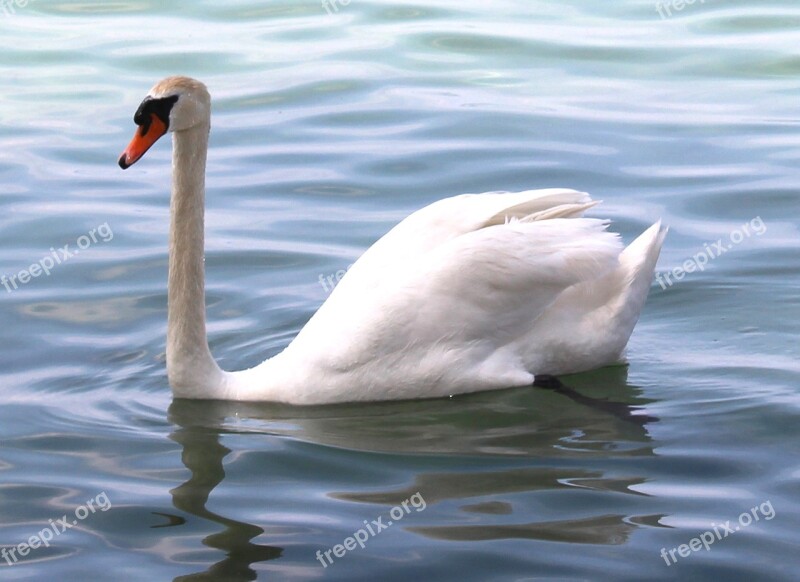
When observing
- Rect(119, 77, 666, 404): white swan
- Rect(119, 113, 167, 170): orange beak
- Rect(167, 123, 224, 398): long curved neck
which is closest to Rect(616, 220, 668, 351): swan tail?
Rect(119, 77, 666, 404): white swan

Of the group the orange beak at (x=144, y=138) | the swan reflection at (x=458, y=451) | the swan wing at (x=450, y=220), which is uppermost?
the orange beak at (x=144, y=138)

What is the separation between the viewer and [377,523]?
5820 millimetres

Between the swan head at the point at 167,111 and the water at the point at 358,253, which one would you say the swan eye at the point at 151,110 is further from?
the water at the point at 358,253

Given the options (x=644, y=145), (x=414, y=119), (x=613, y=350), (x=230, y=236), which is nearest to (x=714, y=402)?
(x=613, y=350)

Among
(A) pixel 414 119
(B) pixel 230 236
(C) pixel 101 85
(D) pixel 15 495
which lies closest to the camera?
(D) pixel 15 495

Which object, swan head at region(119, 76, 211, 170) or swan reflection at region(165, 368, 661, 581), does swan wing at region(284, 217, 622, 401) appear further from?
Result: swan head at region(119, 76, 211, 170)

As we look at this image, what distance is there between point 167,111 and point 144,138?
16cm

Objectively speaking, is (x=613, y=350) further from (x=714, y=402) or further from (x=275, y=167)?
(x=275, y=167)

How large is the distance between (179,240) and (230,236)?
2682 mm

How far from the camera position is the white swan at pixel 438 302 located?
7.04 meters

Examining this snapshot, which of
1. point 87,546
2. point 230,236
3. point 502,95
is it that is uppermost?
point 502,95

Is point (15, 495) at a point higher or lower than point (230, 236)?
lower

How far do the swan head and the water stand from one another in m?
1.25

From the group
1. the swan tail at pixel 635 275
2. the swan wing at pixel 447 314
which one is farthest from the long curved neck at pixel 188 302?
the swan tail at pixel 635 275
